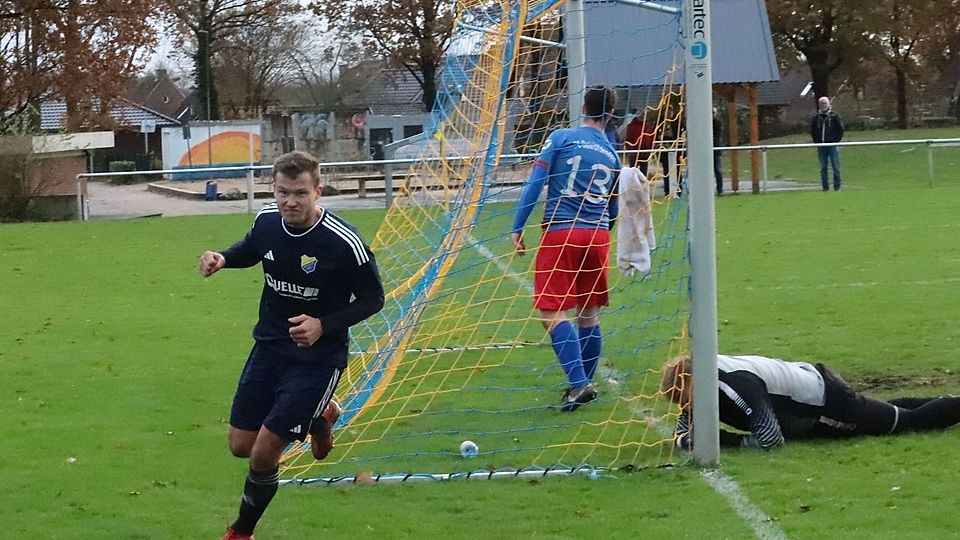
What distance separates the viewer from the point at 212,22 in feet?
174

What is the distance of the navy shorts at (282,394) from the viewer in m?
5.18

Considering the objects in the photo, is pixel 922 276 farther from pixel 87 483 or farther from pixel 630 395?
pixel 87 483

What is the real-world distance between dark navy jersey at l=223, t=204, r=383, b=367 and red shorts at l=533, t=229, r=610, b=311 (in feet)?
8.45

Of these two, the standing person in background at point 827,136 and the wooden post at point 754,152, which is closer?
the standing person in background at point 827,136

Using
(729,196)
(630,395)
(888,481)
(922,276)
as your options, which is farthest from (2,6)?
(888,481)

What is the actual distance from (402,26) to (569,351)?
4232 cm

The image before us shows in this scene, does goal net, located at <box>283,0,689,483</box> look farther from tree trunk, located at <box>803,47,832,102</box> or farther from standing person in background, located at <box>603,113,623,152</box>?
tree trunk, located at <box>803,47,832,102</box>

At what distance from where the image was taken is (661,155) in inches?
301

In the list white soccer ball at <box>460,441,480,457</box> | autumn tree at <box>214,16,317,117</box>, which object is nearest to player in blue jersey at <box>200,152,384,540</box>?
white soccer ball at <box>460,441,480,457</box>

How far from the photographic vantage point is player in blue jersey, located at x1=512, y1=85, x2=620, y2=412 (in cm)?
773

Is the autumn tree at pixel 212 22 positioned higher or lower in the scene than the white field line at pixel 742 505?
higher

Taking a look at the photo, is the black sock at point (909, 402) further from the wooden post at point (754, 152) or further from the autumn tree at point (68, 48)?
the autumn tree at point (68, 48)

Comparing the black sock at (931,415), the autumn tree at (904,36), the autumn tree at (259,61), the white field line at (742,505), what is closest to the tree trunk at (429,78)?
the autumn tree at (259,61)

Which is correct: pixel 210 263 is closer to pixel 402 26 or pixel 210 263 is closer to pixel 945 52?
pixel 402 26
